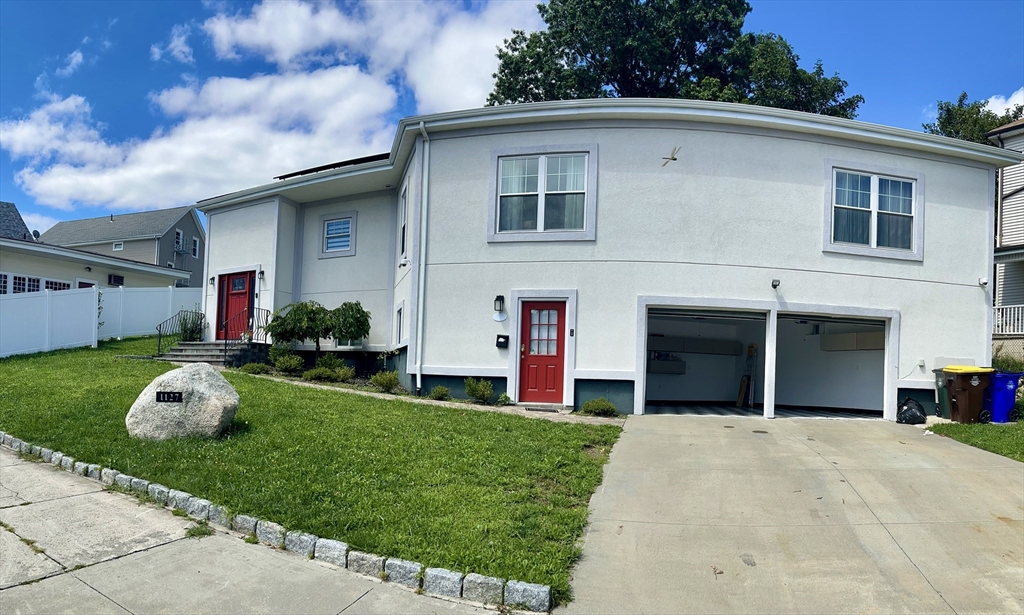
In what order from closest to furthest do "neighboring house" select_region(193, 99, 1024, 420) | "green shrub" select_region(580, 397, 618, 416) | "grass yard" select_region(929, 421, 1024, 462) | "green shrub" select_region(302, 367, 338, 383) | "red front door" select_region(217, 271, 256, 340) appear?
"grass yard" select_region(929, 421, 1024, 462) < "green shrub" select_region(580, 397, 618, 416) < "neighboring house" select_region(193, 99, 1024, 420) < "green shrub" select_region(302, 367, 338, 383) < "red front door" select_region(217, 271, 256, 340)

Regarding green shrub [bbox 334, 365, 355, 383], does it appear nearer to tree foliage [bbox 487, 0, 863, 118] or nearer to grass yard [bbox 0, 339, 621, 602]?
grass yard [bbox 0, 339, 621, 602]

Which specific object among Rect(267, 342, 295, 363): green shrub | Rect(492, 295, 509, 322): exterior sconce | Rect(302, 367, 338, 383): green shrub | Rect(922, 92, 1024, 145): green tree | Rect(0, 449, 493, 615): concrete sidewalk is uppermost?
Rect(922, 92, 1024, 145): green tree

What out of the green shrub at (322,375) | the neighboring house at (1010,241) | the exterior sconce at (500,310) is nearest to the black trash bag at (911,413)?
the exterior sconce at (500,310)

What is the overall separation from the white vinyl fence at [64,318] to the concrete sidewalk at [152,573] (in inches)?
570

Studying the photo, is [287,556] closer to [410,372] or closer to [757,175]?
[410,372]

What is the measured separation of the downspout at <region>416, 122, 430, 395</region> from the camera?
1324cm

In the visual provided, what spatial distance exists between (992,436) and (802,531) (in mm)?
6167

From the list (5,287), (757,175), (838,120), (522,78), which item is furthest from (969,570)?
(522,78)

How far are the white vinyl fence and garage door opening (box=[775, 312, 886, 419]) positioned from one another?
60.1 feet

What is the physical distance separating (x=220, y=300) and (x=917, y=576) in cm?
1835

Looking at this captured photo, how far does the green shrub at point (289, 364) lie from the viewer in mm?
15781

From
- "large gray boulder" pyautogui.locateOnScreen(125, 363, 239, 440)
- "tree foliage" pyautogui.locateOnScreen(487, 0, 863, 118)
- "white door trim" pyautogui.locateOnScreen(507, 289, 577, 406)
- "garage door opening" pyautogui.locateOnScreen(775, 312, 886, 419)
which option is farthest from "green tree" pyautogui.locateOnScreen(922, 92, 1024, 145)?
"large gray boulder" pyautogui.locateOnScreen(125, 363, 239, 440)

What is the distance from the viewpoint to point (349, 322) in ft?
51.9

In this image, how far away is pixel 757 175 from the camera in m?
12.9
